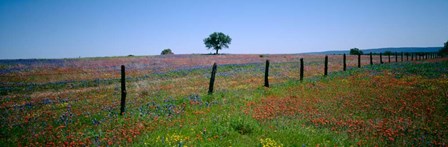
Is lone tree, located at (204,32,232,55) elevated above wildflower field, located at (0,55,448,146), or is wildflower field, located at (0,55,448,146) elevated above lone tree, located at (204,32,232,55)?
lone tree, located at (204,32,232,55)

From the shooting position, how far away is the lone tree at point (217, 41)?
102562 mm

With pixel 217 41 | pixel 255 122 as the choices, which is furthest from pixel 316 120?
pixel 217 41

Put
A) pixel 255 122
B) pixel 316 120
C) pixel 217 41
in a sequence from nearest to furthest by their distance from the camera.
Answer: pixel 255 122
pixel 316 120
pixel 217 41

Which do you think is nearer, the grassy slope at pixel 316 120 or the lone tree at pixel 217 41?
the grassy slope at pixel 316 120

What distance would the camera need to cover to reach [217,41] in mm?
103125

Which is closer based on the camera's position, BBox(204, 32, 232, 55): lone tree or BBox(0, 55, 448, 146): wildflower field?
BBox(0, 55, 448, 146): wildflower field

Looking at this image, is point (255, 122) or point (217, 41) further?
point (217, 41)

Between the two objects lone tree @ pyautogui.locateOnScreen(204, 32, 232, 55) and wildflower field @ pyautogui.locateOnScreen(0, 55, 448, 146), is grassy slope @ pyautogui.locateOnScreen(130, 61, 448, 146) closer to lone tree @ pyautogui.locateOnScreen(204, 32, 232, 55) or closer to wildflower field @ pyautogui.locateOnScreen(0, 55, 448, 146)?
wildflower field @ pyautogui.locateOnScreen(0, 55, 448, 146)

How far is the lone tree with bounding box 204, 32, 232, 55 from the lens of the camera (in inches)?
4038

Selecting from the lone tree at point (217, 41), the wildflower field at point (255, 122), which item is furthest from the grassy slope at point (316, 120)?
the lone tree at point (217, 41)

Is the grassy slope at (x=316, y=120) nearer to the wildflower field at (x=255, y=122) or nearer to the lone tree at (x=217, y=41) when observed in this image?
the wildflower field at (x=255, y=122)

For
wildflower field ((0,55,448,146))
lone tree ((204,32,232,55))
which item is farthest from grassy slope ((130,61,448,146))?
lone tree ((204,32,232,55))

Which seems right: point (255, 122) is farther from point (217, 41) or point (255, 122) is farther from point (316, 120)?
point (217, 41)

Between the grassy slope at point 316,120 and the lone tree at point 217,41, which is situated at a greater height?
the lone tree at point 217,41
